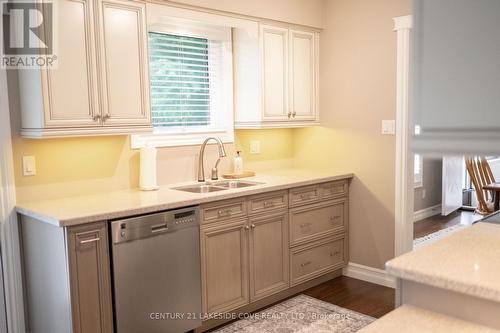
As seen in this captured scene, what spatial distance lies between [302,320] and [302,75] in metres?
1.99

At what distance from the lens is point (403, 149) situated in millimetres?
3803

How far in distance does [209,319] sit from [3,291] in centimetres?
124

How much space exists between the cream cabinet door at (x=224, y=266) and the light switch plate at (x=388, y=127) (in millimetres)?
1436

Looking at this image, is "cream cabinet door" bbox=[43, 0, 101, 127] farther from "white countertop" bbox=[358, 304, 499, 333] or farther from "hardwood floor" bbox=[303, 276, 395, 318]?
"hardwood floor" bbox=[303, 276, 395, 318]

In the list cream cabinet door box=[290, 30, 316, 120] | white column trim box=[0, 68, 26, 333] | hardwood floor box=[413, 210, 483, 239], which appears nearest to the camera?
white column trim box=[0, 68, 26, 333]

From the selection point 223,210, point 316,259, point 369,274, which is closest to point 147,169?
point 223,210

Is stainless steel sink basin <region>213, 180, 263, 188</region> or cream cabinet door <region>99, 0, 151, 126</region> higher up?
cream cabinet door <region>99, 0, 151, 126</region>

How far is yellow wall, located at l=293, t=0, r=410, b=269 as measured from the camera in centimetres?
388

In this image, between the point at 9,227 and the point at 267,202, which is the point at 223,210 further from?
the point at 9,227

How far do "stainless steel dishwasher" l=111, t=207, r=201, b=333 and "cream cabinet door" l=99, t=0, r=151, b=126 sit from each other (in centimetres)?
68

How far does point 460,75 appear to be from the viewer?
3.57 feet

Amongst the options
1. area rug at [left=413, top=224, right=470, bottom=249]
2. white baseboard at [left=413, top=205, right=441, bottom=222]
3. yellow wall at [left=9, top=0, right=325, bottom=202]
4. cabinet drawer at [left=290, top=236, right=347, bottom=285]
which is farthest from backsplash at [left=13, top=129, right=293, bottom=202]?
white baseboard at [left=413, top=205, right=441, bottom=222]

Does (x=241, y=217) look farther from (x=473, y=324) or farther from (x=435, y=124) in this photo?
(x=435, y=124)

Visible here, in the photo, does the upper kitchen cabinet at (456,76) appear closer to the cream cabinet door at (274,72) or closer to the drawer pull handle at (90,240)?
the drawer pull handle at (90,240)
